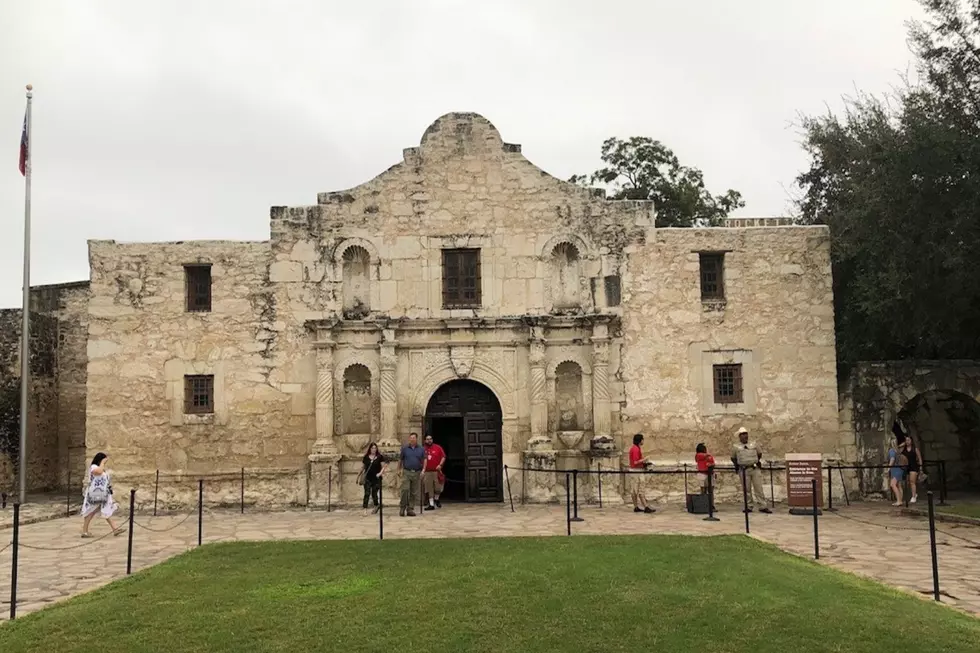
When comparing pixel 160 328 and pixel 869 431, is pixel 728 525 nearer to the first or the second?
pixel 869 431

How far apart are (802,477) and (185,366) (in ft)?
40.4

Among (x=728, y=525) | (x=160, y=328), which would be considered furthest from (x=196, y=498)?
(x=728, y=525)

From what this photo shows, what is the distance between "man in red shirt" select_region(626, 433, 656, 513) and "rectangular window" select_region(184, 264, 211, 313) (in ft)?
30.5

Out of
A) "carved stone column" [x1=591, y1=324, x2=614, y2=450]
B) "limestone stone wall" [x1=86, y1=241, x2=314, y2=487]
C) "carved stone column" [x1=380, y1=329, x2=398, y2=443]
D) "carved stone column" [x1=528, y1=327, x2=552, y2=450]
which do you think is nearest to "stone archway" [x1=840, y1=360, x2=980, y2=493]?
"carved stone column" [x1=591, y1=324, x2=614, y2=450]

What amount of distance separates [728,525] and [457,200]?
851cm

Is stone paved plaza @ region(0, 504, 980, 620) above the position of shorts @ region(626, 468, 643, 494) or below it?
below

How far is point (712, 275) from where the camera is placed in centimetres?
1812

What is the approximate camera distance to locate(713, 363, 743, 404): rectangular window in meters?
17.6

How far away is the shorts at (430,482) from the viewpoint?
16.6 meters

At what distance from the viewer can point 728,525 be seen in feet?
46.1

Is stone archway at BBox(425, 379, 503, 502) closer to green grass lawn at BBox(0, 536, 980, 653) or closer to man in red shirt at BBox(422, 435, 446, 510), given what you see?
man in red shirt at BBox(422, 435, 446, 510)

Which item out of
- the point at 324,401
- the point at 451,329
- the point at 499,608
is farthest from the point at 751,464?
the point at 499,608

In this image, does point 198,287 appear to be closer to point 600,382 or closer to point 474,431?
point 474,431

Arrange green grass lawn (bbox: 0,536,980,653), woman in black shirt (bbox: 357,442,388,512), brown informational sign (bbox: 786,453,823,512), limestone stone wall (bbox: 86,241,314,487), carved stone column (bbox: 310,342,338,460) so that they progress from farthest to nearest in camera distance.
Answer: limestone stone wall (bbox: 86,241,314,487) → carved stone column (bbox: 310,342,338,460) → woman in black shirt (bbox: 357,442,388,512) → brown informational sign (bbox: 786,453,823,512) → green grass lawn (bbox: 0,536,980,653)
